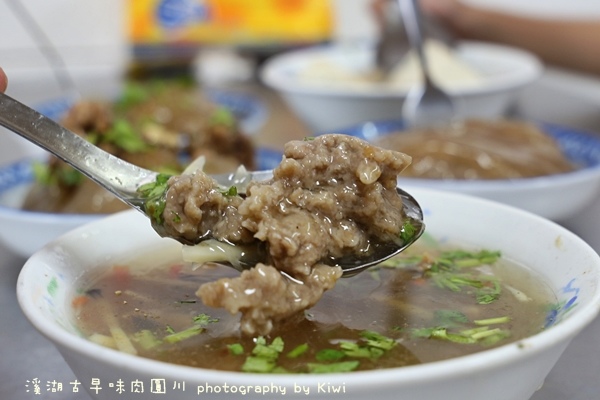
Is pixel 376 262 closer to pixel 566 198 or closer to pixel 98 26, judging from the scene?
pixel 566 198

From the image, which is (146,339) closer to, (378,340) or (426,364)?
(378,340)

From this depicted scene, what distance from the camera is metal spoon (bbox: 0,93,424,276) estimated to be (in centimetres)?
160

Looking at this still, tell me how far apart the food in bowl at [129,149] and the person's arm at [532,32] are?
2793 mm

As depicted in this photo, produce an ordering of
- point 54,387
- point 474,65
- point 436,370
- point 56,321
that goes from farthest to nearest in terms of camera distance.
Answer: point 474,65 < point 54,387 < point 56,321 < point 436,370

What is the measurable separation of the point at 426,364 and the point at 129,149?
1759 mm

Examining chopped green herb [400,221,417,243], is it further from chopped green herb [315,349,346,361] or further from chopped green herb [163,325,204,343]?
chopped green herb [163,325,204,343]

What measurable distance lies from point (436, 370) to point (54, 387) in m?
1.02

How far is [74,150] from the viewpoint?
169 cm

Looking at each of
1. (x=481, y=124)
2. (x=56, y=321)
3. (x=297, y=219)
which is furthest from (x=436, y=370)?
(x=481, y=124)

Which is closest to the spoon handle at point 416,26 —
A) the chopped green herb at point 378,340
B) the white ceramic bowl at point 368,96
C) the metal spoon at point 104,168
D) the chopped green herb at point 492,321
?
the white ceramic bowl at point 368,96

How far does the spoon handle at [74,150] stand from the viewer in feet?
5.32

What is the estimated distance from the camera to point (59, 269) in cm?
164

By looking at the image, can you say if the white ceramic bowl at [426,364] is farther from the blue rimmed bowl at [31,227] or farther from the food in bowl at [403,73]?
the food in bowl at [403,73]

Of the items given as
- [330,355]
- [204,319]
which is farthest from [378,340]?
[204,319]
